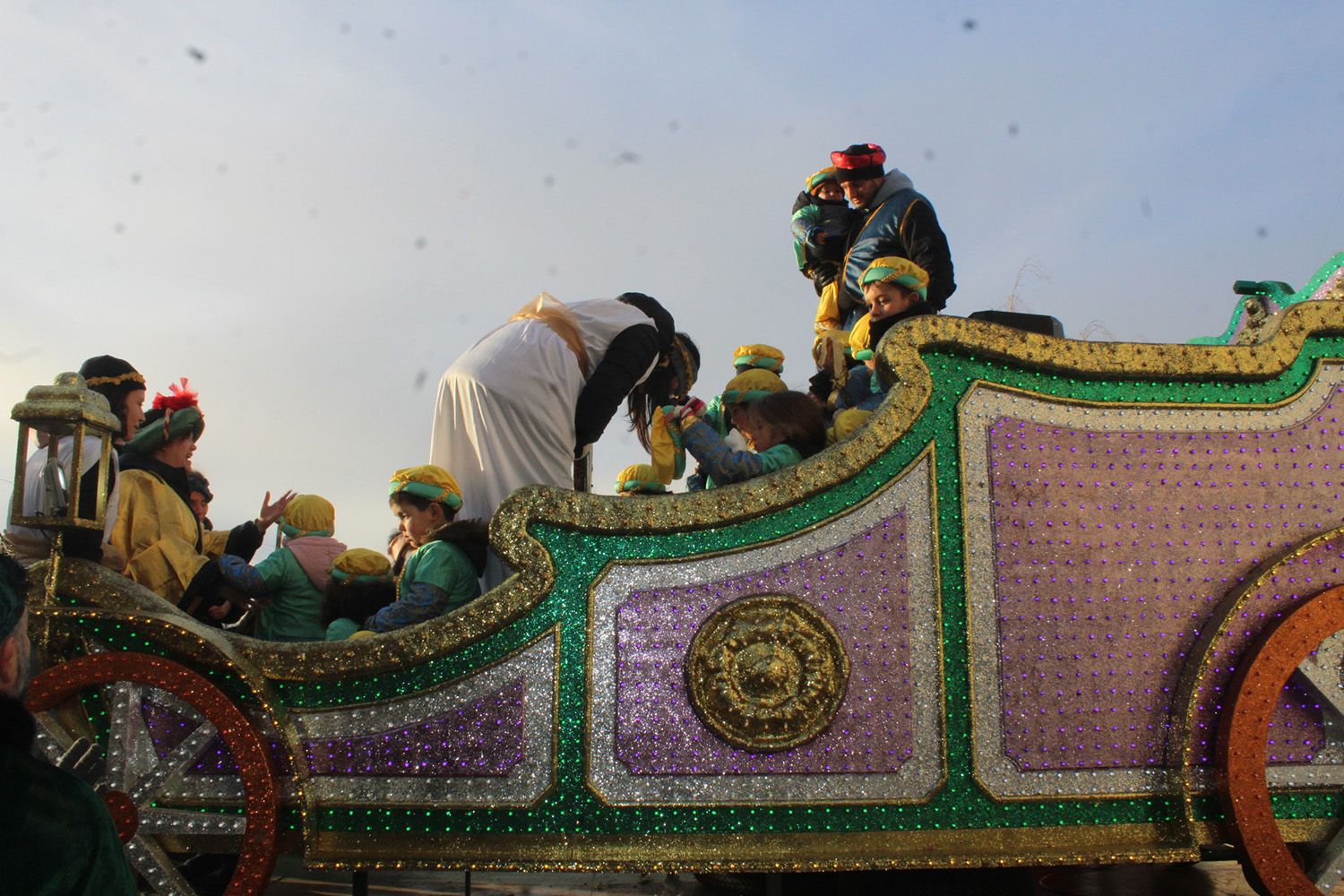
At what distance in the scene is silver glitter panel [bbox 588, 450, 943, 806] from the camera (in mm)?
2502

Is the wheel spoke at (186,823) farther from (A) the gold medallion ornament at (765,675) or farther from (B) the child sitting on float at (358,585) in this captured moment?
(A) the gold medallion ornament at (765,675)

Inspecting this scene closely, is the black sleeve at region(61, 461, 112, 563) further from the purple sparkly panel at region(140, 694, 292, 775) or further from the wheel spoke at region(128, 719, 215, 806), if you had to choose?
the wheel spoke at region(128, 719, 215, 806)

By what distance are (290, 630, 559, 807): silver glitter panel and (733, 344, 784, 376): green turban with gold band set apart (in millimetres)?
1654

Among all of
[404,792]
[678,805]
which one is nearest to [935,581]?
[678,805]

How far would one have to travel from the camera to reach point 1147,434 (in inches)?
108

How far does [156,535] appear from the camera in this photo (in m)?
3.65

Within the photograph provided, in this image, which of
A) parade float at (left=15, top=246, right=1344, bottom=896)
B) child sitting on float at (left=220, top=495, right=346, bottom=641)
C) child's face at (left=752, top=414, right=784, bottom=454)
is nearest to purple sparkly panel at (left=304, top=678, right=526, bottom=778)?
parade float at (left=15, top=246, right=1344, bottom=896)

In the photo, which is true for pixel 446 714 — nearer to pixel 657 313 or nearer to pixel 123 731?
pixel 123 731

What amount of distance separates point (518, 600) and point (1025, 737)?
1.27m

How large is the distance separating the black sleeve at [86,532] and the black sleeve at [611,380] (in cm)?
150

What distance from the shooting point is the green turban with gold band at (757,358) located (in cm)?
391

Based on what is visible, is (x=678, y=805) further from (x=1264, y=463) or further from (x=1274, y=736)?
(x=1264, y=463)

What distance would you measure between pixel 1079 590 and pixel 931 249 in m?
1.62

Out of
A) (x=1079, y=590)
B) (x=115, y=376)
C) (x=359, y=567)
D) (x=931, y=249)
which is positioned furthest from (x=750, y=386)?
(x=115, y=376)
